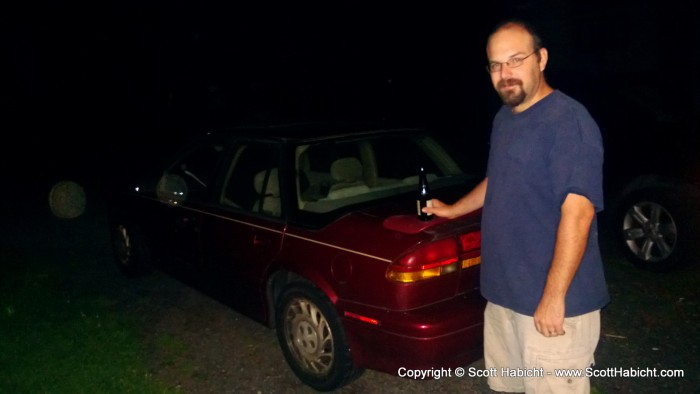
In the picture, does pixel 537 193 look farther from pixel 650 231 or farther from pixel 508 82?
Result: pixel 650 231

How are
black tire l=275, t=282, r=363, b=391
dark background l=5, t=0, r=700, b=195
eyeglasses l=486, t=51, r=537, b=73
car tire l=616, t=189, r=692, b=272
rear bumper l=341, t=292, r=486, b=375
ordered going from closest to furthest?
1. eyeglasses l=486, t=51, r=537, b=73
2. rear bumper l=341, t=292, r=486, b=375
3. black tire l=275, t=282, r=363, b=391
4. car tire l=616, t=189, r=692, b=272
5. dark background l=5, t=0, r=700, b=195

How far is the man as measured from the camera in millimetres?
2049

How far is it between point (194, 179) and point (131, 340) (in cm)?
135

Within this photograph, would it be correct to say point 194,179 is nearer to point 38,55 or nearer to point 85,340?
point 85,340

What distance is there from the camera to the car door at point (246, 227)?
12.5ft

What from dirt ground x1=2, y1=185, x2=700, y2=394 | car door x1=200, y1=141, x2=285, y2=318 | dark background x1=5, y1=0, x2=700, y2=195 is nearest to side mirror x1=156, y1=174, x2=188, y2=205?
car door x1=200, y1=141, x2=285, y2=318

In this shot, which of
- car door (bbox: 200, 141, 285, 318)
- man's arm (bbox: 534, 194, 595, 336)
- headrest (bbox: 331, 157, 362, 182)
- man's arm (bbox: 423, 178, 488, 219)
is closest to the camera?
man's arm (bbox: 534, 194, 595, 336)

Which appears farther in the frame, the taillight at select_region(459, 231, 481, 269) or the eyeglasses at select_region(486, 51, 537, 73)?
the taillight at select_region(459, 231, 481, 269)

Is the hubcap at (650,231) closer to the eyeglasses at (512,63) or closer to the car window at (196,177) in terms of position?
the eyeglasses at (512,63)

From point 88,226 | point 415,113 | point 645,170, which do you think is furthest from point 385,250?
point 415,113

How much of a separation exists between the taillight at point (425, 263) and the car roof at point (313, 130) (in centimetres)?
123

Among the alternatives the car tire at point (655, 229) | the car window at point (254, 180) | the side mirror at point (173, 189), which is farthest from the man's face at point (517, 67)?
the car tire at point (655, 229)

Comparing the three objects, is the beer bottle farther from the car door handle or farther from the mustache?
the car door handle

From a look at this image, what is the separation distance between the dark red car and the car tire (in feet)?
6.45
